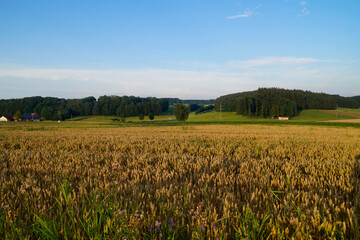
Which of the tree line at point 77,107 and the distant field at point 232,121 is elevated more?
the tree line at point 77,107

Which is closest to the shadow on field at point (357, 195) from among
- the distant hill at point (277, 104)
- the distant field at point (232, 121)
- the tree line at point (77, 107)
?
the distant field at point (232, 121)

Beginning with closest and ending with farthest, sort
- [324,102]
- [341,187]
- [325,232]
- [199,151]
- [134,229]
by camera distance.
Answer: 1. [134,229]
2. [325,232]
3. [341,187]
4. [199,151]
5. [324,102]

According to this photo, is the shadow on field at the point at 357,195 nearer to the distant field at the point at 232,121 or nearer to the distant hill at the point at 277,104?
the distant field at the point at 232,121

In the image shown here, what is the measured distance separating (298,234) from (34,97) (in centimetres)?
20012

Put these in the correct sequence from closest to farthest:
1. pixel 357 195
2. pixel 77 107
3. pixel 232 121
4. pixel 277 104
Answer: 1. pixel 357 195
2. pixel 232 121
3. pixel 277 104
4. pixel 77 107

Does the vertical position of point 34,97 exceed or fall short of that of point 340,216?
it exceeds it

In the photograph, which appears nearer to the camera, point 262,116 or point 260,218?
point 260,218

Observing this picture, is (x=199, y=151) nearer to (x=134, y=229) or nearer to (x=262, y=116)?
(x=134, y=229)

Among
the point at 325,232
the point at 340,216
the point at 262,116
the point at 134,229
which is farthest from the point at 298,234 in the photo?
the point at 262,116

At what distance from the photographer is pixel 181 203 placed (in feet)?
7.43

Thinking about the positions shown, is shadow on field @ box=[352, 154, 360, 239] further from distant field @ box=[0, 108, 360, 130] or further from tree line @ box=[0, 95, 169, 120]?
tree line @ box=[0, 95, 169, 120]

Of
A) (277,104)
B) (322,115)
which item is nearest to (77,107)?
(277,104)

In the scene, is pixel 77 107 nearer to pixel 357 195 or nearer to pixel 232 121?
pixel 232 121

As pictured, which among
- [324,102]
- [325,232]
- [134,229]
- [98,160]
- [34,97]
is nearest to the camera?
A: [134,229]
